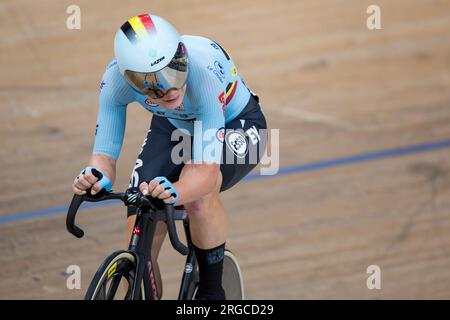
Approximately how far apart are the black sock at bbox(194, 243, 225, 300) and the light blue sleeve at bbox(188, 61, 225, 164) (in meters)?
0.41

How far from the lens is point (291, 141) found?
5039 millimetres

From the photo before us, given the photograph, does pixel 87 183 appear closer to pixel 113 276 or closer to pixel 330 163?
pixel 113 276

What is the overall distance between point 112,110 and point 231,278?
880 mm

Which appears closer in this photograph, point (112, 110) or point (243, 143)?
point (112, 110)

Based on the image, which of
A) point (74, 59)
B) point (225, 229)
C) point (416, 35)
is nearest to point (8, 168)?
point (74, 59)

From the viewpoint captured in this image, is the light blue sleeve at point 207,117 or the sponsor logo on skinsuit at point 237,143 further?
the sponsor logo on skinsuit at point 237,143

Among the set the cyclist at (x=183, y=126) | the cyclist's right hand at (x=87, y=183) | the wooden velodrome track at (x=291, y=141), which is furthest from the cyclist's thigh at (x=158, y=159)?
the wooden velodrome track at (x=291, y=141)

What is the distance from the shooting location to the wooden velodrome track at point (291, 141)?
4.22 meters

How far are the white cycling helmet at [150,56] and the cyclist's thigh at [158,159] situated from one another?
0.42m

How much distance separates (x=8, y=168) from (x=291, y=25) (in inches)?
83.6

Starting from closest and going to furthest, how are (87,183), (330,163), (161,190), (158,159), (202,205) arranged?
(161,190) < (87,183) < (202,205) < (158,159) < (330,163)

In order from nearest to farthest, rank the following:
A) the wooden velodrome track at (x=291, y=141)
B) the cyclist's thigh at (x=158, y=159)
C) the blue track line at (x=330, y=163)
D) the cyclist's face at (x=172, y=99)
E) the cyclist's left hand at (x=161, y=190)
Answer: the cyclist's left hand at (x=161, y=190) → the cyclist's face at (x=172, y=99) → the cyclist's thigh at (x=158, y=159) → the wooden velodrome track at (x=291, y=141) → the blue track line at (x=330, y=163)

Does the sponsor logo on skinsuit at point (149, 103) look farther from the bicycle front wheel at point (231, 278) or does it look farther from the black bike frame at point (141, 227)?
the bicycle front wheel at point (231, 278)

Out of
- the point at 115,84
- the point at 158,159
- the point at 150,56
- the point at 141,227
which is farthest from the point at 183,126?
the point at 150,56
